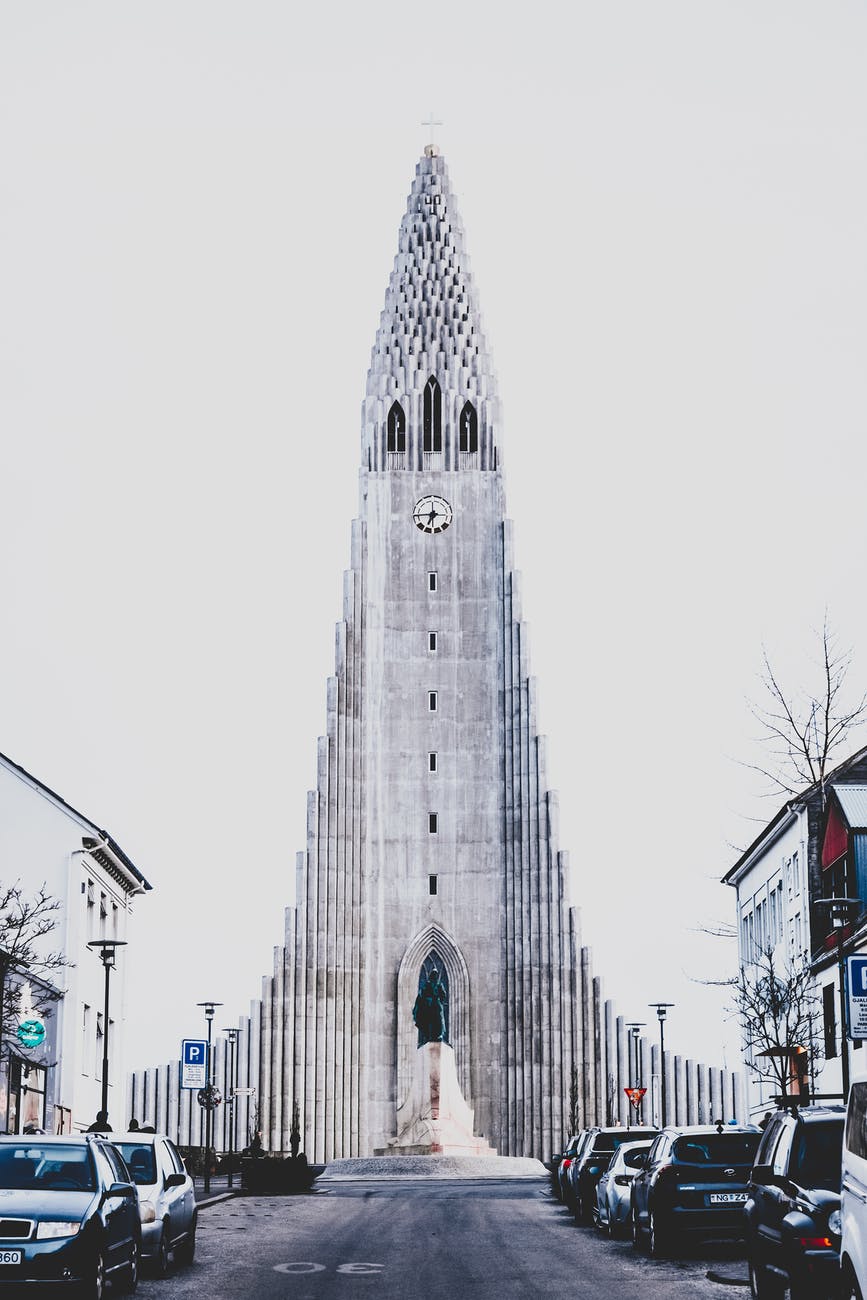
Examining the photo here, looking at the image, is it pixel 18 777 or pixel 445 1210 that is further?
pixel 18 777

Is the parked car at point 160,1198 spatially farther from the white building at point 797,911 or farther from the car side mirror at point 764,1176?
the white building at point 797,911

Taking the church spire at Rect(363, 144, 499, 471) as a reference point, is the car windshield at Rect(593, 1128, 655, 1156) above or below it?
below

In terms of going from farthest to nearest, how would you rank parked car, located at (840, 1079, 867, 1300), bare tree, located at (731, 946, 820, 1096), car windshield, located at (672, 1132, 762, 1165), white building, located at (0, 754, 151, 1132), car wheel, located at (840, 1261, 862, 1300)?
white building, located at (0, 754, 151, 1132)
bare tree, located at (731, 946, 820, 1096)
car windshield, located at (672, 1132, 762, 1165)
car wheel, located at (840, 1261, 862, 1300)
parked car, located at (840, 1079, 867, 1300)

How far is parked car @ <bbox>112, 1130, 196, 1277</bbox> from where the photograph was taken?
20.2m

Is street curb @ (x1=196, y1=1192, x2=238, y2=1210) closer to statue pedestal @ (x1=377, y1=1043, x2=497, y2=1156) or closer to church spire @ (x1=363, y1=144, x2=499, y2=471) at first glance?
statue pedestal @ (x1=377, y1=1043, x2=497, y2=1156)

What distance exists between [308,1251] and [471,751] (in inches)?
2374

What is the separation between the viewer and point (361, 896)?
272ft

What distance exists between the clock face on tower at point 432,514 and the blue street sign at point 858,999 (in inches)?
2485

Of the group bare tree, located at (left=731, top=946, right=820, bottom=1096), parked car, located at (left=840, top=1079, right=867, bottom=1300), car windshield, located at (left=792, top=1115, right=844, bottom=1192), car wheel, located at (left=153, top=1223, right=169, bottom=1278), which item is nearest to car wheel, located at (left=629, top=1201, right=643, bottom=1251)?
car wheel, located at (left=153, top=1223, right=169, bottom=1278)

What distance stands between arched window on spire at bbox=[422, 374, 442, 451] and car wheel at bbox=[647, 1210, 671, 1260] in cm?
6795

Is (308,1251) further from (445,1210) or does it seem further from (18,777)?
(18,777)

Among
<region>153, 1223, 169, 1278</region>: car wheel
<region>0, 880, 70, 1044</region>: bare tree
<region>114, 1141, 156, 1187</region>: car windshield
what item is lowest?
<region>153, 1223, 169, 1278</region>: car wheel

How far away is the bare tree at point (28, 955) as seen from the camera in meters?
36.4

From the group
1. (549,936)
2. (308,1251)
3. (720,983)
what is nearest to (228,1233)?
(308,1251)
